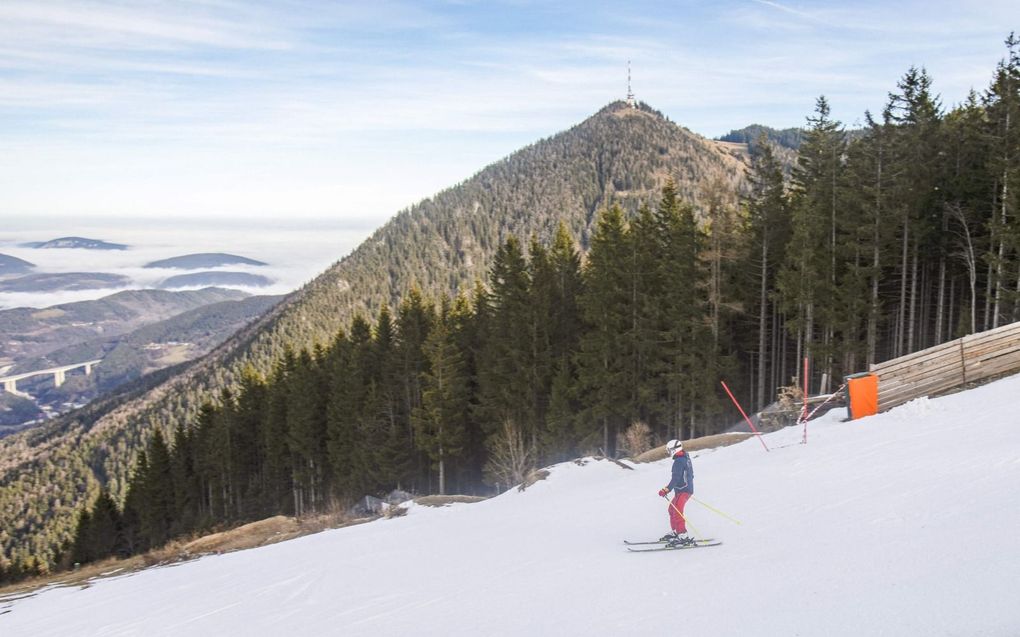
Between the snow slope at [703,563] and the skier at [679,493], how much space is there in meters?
0.38

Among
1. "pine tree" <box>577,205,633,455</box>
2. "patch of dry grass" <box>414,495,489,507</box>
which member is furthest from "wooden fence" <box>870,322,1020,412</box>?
"pine tree" <box>577,205,633,455</box>

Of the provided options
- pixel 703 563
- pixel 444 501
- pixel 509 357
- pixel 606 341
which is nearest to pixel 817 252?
pixel 606 341

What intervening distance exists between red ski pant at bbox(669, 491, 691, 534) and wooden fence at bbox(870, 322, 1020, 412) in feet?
35.0

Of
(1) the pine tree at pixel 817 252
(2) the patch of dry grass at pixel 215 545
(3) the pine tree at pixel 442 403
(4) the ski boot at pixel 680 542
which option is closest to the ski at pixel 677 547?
(4) the ski boot at pixel 680 542

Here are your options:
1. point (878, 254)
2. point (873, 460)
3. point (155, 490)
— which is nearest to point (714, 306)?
point (878, 254)

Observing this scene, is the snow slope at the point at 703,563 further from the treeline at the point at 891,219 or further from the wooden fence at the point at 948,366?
the treeline at the point at 891,219

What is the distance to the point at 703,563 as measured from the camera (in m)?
10.6

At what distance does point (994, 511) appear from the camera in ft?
31.7

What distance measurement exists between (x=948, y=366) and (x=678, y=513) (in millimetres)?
12768

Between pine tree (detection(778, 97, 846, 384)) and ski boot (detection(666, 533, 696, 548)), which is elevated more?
pine tree (detection(778, 97, 846, 384))

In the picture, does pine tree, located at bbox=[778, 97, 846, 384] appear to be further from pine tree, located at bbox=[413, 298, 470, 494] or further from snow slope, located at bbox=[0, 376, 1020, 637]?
pine tree, located at bbox=[413, 298, 470, 494]

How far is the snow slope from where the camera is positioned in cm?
815

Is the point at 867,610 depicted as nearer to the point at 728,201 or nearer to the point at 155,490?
the point at 728,201

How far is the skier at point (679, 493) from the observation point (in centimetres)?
1195
